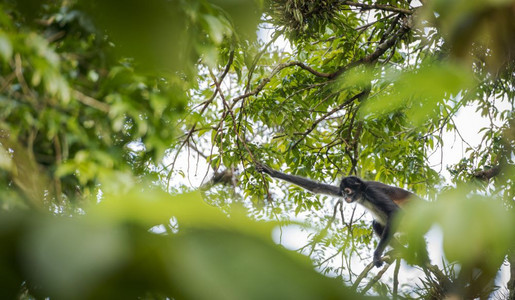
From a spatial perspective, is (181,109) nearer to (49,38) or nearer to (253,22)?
(49,38)

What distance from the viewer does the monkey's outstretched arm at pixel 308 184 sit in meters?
3.78

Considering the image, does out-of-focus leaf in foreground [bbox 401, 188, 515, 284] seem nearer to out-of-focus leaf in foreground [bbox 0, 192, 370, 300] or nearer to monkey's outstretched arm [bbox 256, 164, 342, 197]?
out-of-focus leaf in foreground [bbox 0, 192, 370, 300]

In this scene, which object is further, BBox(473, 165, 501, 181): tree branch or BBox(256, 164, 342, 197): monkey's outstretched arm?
BBox(256, 164, 342, 197): monkey's outstretched arm

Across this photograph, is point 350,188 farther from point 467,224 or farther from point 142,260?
point 142,260

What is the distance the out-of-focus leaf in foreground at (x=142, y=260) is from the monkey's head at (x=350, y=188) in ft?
13.0

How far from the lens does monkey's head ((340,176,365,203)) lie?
13.7 ft

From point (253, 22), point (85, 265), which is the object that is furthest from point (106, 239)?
point (253, 22)

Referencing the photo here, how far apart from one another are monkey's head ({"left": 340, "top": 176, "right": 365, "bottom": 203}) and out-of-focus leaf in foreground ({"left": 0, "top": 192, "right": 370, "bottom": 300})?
396 centimetres

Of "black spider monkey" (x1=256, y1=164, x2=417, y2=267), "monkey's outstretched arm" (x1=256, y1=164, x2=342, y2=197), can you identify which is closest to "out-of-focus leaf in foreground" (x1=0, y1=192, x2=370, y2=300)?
"monkey's outstretched arm" (x1=256, y1=164, x2=342, y2=197)

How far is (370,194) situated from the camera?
4.35 meters

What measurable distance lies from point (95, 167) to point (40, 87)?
0.40 m

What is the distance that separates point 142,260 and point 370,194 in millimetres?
4304

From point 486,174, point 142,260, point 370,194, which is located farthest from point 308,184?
point 142,260

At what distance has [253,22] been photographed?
666 millimetres
